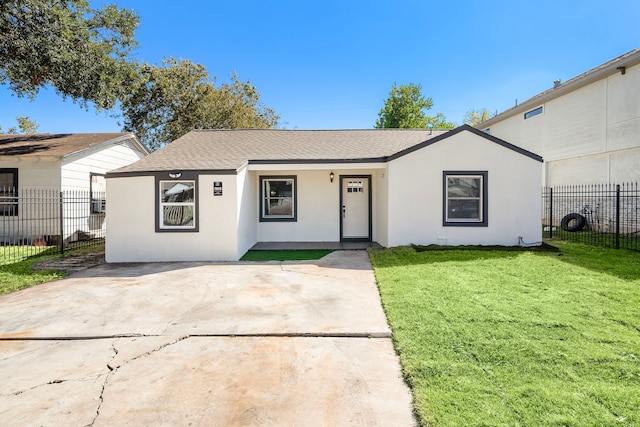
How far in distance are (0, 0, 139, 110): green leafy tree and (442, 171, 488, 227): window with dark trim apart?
39.9 feet

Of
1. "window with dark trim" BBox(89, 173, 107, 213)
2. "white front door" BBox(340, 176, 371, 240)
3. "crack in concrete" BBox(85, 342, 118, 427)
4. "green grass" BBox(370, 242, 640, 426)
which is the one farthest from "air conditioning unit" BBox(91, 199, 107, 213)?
"green grass" BBox(370, 242, 640, 426)

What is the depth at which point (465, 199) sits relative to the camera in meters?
9.85

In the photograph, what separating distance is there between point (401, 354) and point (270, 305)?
2.49 m

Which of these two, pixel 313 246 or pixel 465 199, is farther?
pixel 313 246

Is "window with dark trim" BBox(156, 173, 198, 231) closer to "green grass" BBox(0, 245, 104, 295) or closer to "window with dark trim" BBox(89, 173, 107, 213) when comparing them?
"green grass" BBox(0, 245, 104, 295)

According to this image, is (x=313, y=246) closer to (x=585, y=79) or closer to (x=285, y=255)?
(x=285, y=255)

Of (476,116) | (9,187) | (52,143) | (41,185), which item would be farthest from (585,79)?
(476,116)

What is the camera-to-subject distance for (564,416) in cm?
247

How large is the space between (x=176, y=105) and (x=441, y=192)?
2095 centimetres

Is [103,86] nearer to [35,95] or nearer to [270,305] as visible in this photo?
[35,95]

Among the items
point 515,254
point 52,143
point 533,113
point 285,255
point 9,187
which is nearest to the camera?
point 515,254

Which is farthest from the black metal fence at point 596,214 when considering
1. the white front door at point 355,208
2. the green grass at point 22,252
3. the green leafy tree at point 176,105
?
the green leafy tree at point 176,105

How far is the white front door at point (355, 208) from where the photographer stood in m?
11.8

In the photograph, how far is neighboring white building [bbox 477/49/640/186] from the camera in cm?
1171
